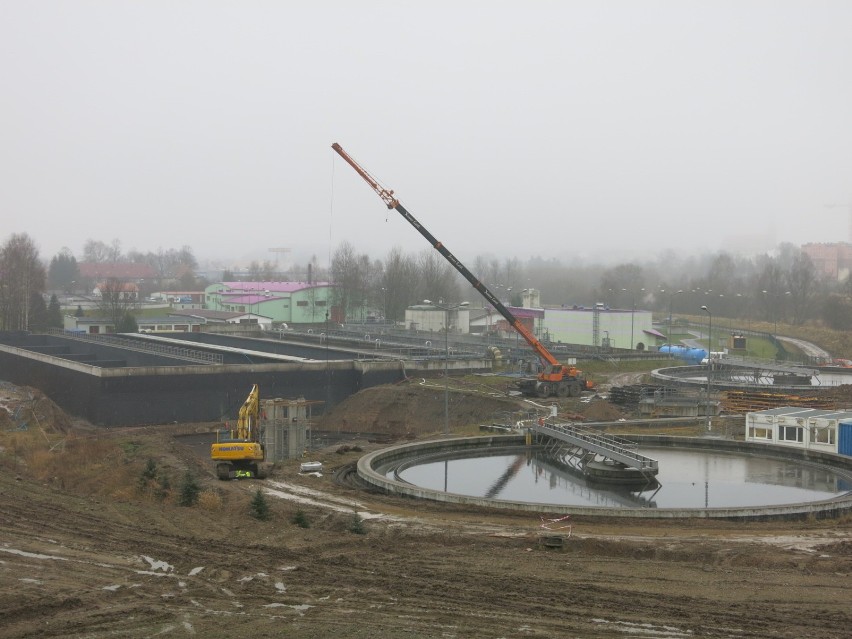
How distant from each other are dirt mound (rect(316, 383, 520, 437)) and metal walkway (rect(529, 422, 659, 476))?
789 cm

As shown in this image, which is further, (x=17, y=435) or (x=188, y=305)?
(x=188, y=305)

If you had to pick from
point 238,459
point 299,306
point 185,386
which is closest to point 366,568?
point 238,459

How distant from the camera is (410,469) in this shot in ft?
94.6

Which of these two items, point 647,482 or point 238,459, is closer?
point 238,459

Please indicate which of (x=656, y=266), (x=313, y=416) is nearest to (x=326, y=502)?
(x=313, y=416)

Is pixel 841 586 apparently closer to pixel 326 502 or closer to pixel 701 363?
pixel 326 502

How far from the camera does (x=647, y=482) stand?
2684cm

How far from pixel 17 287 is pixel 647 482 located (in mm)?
64093

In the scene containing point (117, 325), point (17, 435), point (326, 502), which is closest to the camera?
point (326, 502)

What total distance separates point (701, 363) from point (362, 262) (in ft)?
194

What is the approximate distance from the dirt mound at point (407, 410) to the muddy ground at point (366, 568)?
16867 mm

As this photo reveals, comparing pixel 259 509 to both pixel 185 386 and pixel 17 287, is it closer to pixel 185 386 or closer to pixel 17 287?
pixel 185 386

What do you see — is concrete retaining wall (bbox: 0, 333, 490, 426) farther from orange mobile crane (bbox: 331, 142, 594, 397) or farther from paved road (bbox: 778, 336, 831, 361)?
paved road (bbox: 778, 336, 831, 361)

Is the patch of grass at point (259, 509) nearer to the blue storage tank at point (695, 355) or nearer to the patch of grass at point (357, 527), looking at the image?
the patch of grass at point (357, 527)
